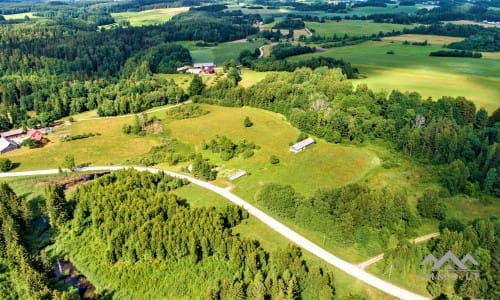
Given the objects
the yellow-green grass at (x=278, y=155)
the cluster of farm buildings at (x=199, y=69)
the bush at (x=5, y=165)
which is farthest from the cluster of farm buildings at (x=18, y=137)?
the cluster of farm buildings at (x=199, y=69)

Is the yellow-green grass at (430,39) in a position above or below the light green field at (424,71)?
above

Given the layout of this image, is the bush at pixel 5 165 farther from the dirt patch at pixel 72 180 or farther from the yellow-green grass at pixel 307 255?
the yellow-green grass at pixel 307 255

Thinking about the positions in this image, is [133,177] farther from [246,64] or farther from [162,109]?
[246,64]

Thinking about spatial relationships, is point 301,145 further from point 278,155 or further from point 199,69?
point 199,69

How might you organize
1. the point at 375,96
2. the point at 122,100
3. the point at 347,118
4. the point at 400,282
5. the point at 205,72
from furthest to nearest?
1. the point at 205,72
2. the point at 122,100
3. the point at 375,96
4. the point at 347,118
5. the point at 400,282

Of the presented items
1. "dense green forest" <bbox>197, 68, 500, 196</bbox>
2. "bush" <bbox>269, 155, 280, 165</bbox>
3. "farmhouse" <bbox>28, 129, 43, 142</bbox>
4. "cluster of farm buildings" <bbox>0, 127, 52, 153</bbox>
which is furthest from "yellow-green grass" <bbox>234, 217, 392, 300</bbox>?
"cluster of farm buildings" <bbox>0, 127, 52, 153</bbox>

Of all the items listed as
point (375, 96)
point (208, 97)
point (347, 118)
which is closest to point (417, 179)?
point (347, 118)
